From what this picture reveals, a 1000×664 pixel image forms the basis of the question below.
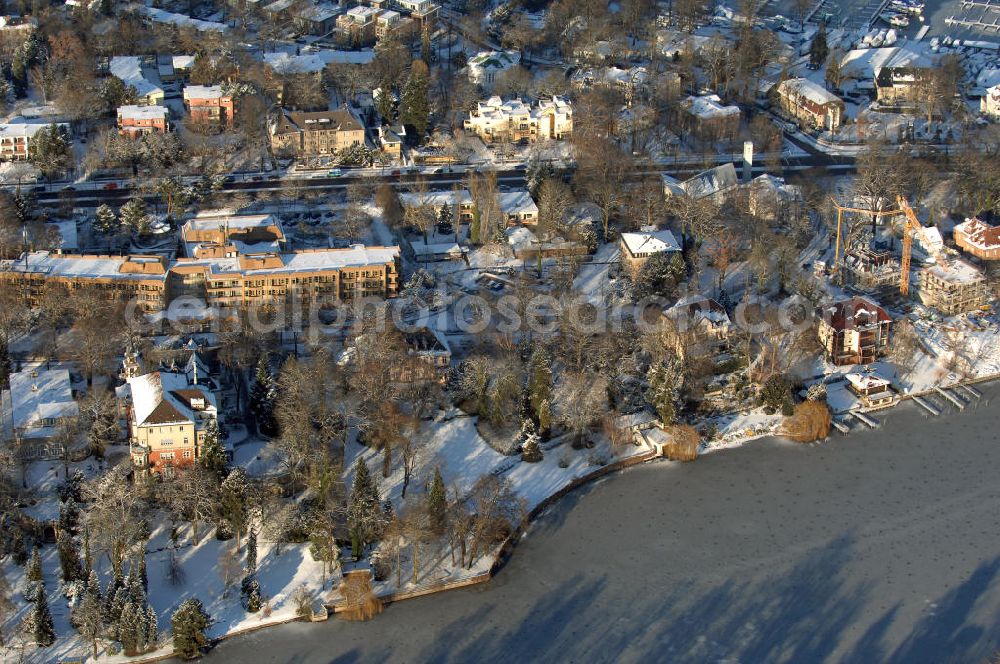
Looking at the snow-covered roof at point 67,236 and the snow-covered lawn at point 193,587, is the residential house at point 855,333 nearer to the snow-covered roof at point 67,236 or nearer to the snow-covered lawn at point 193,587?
the snow-covered lawn at point 193,587

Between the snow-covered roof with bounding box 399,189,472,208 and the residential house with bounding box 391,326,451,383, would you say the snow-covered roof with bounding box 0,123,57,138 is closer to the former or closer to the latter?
the snow-covered roof with bounding box 399,189,472,208

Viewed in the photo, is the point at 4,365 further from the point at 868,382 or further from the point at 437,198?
the point at 868,382

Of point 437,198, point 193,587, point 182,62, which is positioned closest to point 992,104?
point 437,198

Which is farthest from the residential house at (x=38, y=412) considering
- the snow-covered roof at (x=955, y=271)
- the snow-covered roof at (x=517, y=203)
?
the snow-covered roof at (x=955, y=271)

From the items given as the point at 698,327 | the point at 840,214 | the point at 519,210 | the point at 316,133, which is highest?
the point at 840,214

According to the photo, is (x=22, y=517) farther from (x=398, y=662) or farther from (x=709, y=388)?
(x=709, y=388)
